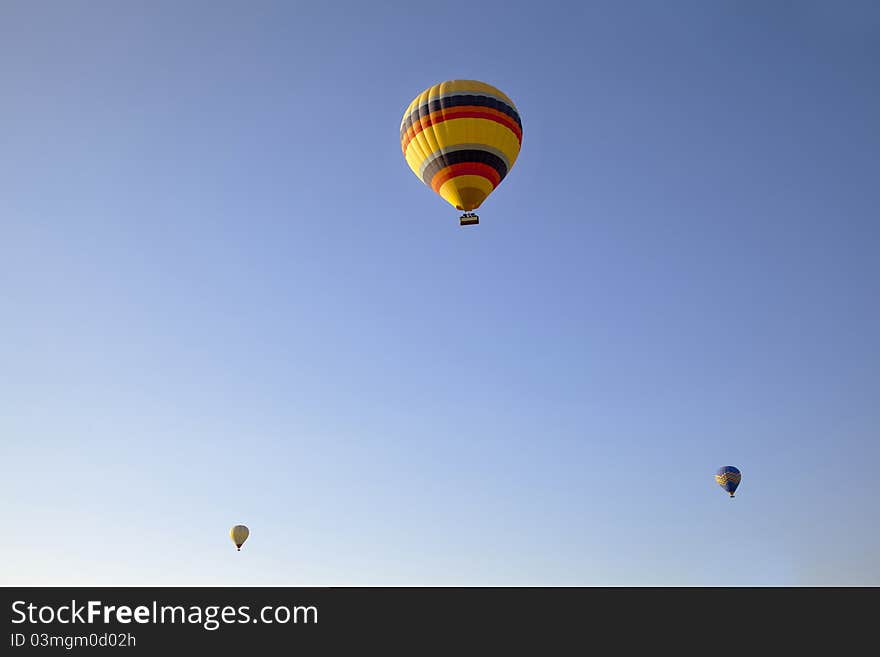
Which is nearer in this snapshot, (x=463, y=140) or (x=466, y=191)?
(x=463, y=140)

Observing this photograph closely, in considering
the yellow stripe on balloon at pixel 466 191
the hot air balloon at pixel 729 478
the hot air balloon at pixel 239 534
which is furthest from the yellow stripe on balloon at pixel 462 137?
the hot air balloon at pixel 729 478

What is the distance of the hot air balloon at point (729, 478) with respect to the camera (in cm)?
8225

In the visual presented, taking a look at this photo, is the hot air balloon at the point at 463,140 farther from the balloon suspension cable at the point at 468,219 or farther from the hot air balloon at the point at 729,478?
the hot air balloon at the point at 729,478

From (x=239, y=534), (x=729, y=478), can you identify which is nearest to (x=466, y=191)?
(x=239, y=534)

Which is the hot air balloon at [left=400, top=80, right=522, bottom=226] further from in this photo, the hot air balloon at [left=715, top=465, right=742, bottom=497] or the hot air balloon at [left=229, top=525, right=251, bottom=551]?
the hot air balloon at [left=715, top=465, right=742, bottom=497]

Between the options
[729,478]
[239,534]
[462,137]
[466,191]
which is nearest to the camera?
[462,137]

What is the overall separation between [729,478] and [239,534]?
53183 mm

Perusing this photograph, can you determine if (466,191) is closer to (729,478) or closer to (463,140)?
(463,140)

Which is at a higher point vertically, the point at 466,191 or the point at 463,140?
the point at 463,140

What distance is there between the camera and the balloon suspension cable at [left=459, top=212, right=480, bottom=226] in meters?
40.7

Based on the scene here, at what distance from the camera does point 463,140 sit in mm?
40125
